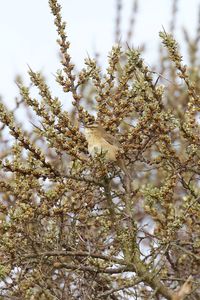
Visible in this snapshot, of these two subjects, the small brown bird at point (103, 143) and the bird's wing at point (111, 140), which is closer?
the small brown bird at point (103, 143)

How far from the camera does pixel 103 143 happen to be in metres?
5.52

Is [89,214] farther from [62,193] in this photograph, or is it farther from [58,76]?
[58,76]

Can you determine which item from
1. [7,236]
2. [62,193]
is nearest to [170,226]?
[62,193]

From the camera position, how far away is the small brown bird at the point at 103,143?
5.38 metres

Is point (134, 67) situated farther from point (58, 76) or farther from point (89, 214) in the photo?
point (89, 214)

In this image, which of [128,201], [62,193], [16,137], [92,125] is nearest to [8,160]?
[16,137]

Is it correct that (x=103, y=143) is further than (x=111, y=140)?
No

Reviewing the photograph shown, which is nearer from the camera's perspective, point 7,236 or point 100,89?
point 7,236

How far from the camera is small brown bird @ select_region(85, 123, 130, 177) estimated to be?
5.38m

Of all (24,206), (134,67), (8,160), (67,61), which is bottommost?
(24,206)

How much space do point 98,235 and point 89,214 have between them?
0.80ft

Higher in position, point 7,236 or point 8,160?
point 8,160

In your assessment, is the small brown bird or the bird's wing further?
the bird's wing

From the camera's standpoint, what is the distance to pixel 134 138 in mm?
5332
